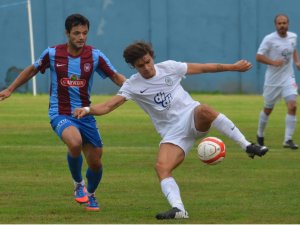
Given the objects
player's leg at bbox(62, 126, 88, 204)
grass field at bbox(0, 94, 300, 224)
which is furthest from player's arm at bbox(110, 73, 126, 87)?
grass field at bbox(0, 94, 300, 224)

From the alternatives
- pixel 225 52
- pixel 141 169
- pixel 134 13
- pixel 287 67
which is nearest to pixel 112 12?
pixel 134 13

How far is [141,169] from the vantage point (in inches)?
580

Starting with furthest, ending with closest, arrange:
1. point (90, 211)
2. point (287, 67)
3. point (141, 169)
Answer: point (287, 67) < point (141, 169) < point (90, 211)

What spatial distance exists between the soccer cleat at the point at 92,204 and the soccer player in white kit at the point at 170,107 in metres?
1.08

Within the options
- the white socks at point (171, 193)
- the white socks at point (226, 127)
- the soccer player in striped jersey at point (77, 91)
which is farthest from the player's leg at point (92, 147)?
the white socks at point (226, 127)

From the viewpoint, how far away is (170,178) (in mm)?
10016

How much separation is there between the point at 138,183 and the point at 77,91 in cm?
247

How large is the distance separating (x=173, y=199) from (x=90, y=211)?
1.27 m

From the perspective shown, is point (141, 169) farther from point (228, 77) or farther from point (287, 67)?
point (228, 77)

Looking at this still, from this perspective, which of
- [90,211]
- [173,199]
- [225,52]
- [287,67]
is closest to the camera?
[173,199]

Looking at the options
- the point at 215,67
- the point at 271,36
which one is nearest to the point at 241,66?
the point at 215,67

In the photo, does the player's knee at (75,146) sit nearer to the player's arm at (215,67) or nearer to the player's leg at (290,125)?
the player's arm at (215,67)

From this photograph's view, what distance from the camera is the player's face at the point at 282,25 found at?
18.1m

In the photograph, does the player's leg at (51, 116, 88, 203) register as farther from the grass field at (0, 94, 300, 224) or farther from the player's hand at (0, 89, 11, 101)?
the player's hand at (0, 89, 11, 101)
